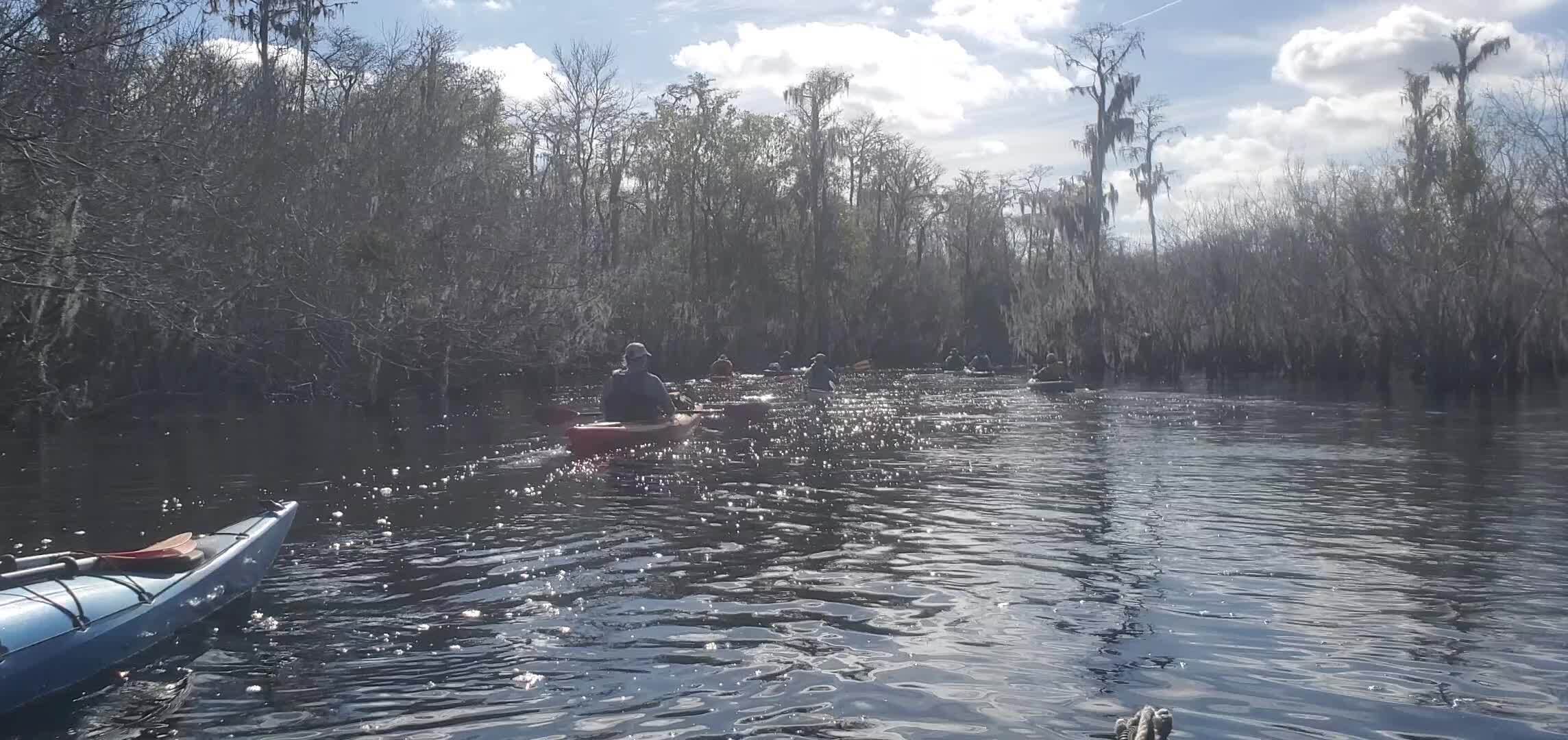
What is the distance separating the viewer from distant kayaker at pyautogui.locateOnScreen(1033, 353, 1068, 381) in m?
31.5

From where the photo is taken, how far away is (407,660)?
6613mm

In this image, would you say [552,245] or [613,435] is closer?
[613,435]

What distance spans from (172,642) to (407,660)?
5.07 ft

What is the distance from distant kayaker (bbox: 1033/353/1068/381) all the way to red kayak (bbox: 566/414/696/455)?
1635cm

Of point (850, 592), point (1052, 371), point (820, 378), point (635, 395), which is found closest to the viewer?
point (850, 592)

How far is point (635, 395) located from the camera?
1717cm

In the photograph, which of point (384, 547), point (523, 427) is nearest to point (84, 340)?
point (523, 427)

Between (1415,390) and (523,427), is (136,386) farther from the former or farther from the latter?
(1415,390)

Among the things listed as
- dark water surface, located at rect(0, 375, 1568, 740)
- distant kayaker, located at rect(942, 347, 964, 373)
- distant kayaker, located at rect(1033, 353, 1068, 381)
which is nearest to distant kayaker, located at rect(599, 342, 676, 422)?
dark water surface, located at rect(0, 375, 1568, 740)

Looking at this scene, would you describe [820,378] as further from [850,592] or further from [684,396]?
[850,592]

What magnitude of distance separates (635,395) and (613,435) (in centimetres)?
97

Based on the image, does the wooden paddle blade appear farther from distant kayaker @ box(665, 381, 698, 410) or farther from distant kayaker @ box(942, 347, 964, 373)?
distant kayaker @ box(942, 347, 964, 373)

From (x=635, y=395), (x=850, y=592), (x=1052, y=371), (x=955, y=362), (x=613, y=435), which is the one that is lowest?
(x=850, y=592)

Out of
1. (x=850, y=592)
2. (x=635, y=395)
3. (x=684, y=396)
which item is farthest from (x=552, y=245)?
(x=850, y=592)
